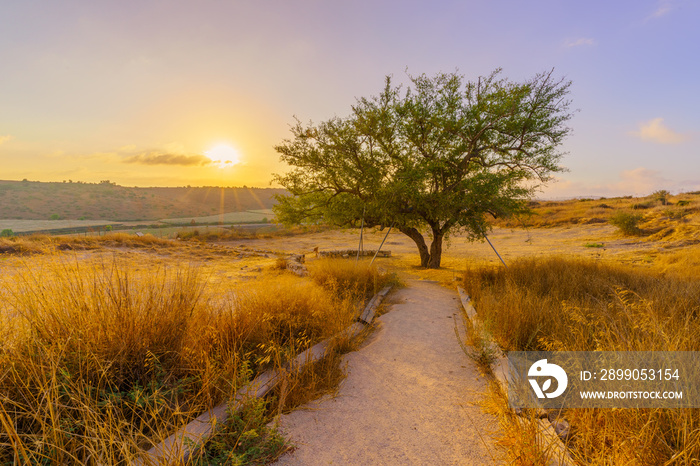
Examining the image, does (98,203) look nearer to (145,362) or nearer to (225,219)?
(225,219)

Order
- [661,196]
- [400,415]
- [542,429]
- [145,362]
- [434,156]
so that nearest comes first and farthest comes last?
[542,429]
[145,362]
[400,415]
[434,156]
[661,196]

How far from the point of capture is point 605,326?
4.07m

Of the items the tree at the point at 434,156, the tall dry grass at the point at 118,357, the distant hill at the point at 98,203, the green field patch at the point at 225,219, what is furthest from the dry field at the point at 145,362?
the distant hill at the point at 98,203

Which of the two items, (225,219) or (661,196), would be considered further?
(225,219)

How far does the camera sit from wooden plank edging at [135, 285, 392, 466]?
2208 millimetres

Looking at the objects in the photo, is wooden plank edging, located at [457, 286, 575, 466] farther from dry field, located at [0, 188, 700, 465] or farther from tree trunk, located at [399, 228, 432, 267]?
tree trunk, located at [399, 228, 432, 267]

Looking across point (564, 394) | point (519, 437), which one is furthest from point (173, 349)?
point (564, 394)

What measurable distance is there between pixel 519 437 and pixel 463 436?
0.56 m

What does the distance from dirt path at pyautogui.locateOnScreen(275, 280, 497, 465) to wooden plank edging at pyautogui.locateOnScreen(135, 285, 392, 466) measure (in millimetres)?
413

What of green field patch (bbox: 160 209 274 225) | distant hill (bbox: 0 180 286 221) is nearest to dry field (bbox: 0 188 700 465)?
green field patch (bbox: 160 209 274 225)

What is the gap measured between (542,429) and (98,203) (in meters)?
81.3

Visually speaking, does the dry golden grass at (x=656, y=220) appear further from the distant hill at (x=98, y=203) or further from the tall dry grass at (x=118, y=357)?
the distant hill at (x=98, y=203)

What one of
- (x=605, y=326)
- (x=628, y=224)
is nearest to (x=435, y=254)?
(x=605, y=326)

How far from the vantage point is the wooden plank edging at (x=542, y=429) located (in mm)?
2374
